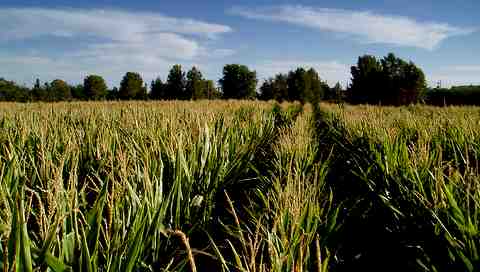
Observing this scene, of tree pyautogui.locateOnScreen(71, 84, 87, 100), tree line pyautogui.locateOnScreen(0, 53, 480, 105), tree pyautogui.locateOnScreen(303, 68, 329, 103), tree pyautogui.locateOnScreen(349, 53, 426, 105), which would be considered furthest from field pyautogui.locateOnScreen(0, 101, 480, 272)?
tree pyautogui.locateOnScreen(71, 84, 87, 100)

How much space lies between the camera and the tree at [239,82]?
70.7 m

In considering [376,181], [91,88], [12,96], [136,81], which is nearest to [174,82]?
[136,81]

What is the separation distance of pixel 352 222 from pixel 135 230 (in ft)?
7.36

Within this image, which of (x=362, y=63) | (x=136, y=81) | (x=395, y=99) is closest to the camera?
(x=395, y=99)

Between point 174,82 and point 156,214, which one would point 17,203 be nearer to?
Answer: point 156,214

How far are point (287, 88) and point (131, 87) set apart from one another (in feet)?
91.4

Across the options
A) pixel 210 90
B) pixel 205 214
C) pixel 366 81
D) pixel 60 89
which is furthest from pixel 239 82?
pixel 205 214

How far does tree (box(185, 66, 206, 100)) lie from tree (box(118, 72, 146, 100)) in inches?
363

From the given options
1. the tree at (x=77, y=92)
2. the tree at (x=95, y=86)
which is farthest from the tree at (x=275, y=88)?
the tree at (x=77, y=92)

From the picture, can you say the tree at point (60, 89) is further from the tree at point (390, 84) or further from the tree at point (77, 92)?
the tree at point (390, 84)

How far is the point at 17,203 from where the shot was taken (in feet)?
3.22

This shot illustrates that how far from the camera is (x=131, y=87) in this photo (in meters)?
64.1

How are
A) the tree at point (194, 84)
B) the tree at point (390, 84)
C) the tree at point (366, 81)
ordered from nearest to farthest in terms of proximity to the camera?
the tree at point (390, 84)
the tree at point (366, 81)
the tree at point (194, 84)

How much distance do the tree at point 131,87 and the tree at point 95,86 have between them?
293 inches
